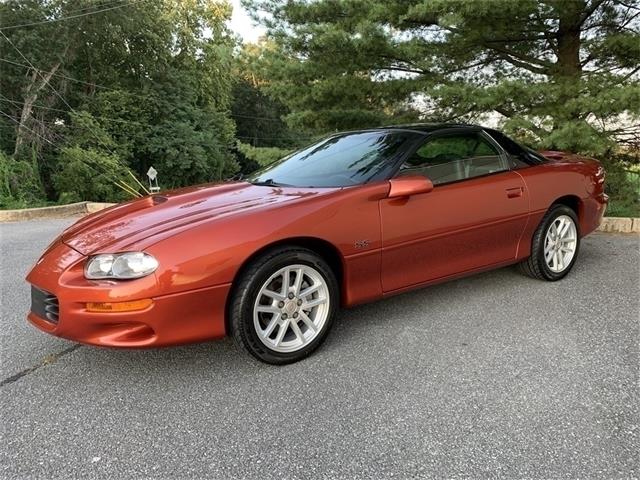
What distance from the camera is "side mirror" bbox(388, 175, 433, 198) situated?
309 centimetres

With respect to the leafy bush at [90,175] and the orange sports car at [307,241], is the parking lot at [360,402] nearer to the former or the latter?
the orange sports car at [307,241]

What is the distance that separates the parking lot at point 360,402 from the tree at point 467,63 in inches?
145

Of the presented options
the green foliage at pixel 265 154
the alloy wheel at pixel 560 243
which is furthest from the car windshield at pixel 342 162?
the green foliage at pixel 265 154

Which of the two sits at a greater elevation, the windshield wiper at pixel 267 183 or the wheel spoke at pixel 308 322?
the windshield wiper at pixel 267 183

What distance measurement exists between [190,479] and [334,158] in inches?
93.6

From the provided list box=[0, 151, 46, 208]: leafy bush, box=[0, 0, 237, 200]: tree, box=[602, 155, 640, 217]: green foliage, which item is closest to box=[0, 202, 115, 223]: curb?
box=[0, 151, 46, 208]: leafy bush

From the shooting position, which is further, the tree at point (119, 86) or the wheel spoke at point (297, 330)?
the tree at point (119, 86)

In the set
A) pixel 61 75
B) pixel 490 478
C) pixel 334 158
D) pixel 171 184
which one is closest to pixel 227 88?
pixel 171 184

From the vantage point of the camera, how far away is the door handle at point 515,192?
12.4 ft

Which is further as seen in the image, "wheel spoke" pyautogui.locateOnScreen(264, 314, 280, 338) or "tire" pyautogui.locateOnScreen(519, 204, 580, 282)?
"tire" pyautogui.locateOnScreen(519, 204, 580, 282)

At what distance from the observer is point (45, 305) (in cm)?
271

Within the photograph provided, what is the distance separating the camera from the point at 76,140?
22422 mm

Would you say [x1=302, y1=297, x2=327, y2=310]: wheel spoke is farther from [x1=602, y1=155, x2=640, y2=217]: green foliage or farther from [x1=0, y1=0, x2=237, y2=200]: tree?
[x1=0, y1=0, x2=237, y2=200]: tree

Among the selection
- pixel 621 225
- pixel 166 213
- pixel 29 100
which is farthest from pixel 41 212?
pixel 29 100
